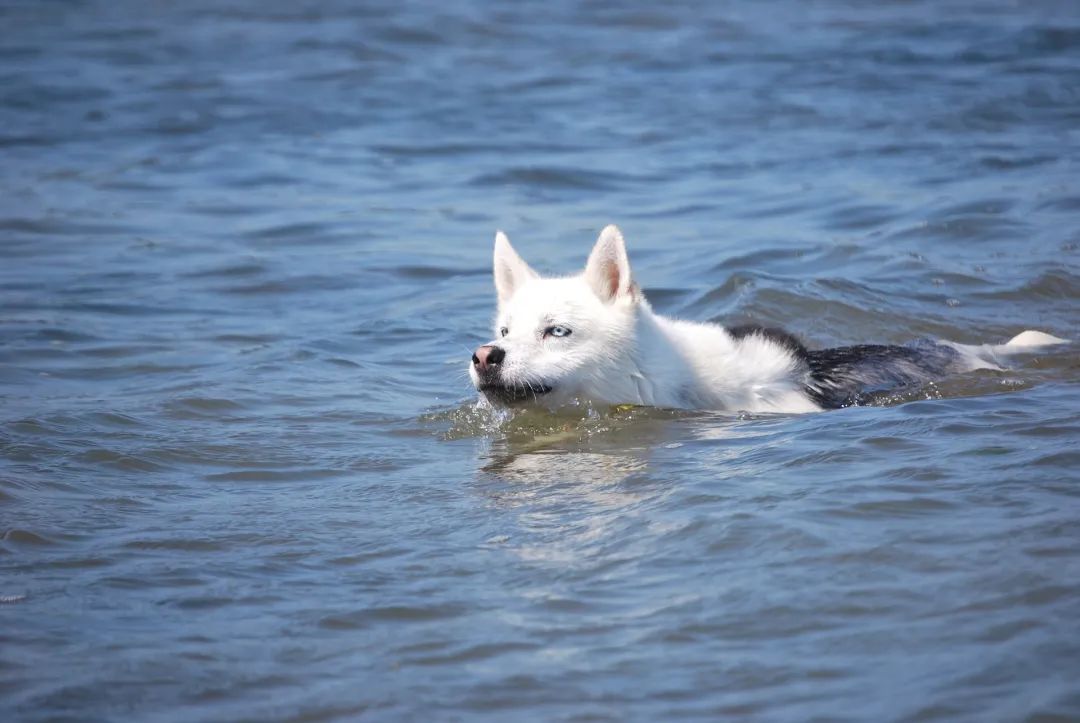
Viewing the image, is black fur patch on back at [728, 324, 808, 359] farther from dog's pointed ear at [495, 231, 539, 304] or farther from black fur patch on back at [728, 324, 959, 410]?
dog's pointed ear at [495, 231, 539, 304]

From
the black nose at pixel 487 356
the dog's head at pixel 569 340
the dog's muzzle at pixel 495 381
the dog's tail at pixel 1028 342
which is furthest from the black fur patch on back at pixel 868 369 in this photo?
the black nose at pixel 487 356

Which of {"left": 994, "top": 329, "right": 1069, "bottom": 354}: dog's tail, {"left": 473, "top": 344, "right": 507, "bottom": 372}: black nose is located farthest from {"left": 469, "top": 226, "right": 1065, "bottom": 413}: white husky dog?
{"left": 994, "top": 329, "right": 1069, "bottom": 354}: dog's tail

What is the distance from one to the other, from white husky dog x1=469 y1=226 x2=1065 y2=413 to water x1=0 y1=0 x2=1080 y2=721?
24cm

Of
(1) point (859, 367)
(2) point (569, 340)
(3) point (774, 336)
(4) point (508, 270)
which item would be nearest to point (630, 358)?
(2) point (569, 340)

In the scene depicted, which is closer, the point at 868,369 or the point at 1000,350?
the point at 868,369

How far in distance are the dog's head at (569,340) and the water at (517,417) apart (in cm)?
34

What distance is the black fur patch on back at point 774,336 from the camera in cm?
800

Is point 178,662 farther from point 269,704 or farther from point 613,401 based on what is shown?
point 613,401

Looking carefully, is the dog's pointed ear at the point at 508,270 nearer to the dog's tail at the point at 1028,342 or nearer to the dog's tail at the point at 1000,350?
the dog's tail at the point at 1000,350

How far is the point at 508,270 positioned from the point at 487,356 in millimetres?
962

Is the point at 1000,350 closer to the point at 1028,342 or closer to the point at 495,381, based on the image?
the point at 1028,342

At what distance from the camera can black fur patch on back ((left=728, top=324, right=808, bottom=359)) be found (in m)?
8.00

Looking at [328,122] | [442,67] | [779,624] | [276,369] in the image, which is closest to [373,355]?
[276,369]

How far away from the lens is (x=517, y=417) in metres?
7.73
